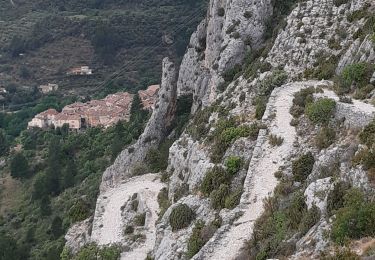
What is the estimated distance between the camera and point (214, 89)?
1475 inches

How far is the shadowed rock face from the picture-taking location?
4406 centimetres

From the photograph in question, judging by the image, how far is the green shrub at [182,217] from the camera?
23.2 m

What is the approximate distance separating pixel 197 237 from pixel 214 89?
1813 cm

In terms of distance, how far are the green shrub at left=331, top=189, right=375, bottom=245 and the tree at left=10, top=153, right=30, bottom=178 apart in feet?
198

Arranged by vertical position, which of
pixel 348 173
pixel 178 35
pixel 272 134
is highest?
pixel 348 173

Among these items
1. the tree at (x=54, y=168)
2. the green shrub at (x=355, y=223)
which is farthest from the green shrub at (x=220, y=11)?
the tree at (x=54, y=168)

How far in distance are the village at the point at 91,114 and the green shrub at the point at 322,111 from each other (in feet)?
195

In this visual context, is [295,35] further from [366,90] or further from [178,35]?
[178,35]

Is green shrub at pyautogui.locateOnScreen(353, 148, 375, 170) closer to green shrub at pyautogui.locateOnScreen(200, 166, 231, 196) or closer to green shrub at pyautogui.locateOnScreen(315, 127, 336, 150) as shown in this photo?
green shrub at pyautogui.locateOnScreen(315, 127, 336, 150)

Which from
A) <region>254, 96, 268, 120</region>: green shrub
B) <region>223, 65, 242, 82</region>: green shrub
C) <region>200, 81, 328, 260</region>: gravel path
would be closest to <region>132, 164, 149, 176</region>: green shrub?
<region>223, 65, 242, 82</region>: green shrub

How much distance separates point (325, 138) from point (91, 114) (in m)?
72.2

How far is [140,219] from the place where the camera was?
98.3 ft

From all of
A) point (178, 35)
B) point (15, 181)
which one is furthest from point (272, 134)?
point (178, 35)

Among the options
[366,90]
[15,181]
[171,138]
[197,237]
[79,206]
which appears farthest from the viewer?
[15,181]
